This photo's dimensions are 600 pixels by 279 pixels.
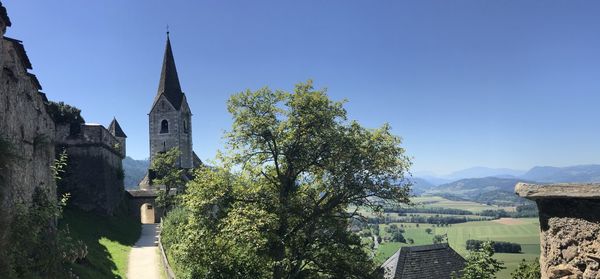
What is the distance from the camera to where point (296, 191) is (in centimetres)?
2053

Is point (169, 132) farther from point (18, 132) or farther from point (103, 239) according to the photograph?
point (18, 132)

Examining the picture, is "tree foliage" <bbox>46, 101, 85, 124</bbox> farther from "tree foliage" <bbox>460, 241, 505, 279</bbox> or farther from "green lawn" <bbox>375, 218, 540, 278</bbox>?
"green lawn" <bbox>375, 218, 540, 278</bbox>

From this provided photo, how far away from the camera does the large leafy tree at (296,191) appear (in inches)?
731

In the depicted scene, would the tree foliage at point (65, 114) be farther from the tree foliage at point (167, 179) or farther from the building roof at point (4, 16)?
the building roof at point (4, 16)

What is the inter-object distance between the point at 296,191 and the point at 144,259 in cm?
1090

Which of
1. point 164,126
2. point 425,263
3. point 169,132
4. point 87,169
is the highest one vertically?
point 164,126

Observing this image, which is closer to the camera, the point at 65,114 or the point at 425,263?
the point at 425,263

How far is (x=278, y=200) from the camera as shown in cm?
1938

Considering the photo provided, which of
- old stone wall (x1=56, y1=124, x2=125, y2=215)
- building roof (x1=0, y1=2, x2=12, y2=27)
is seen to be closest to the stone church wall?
old stone wall (x1=56, y1=124, x2=125, y2=215)

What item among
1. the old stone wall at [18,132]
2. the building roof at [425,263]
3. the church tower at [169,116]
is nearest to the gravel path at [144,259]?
the old stone wall at [18,132]

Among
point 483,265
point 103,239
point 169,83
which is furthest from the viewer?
point 169,83

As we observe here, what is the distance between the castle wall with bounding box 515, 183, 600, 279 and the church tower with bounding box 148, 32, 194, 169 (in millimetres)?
57009

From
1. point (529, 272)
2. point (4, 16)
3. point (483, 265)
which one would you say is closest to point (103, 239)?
point (4, 16)

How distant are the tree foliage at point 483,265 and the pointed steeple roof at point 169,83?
51.0 meters
